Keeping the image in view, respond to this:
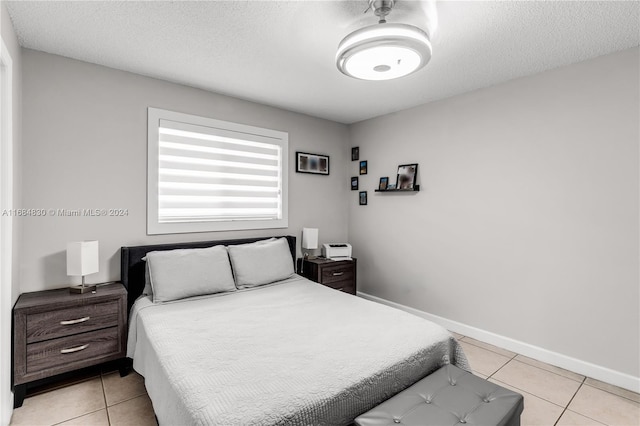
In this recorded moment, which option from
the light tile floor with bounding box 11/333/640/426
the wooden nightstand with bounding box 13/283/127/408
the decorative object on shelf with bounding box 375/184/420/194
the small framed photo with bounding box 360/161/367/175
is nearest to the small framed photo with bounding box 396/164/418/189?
the decorative object on shelf with bounding box 375/184/420/194

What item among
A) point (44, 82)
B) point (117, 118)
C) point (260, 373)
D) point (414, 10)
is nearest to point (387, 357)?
point (260, 373)

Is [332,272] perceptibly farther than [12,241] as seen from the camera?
Yes

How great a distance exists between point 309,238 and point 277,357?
7.55 feet

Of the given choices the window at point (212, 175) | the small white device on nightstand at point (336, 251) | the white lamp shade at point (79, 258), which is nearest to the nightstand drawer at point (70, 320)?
the white lamp shade at point (79, 258)

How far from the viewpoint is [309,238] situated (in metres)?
3.97

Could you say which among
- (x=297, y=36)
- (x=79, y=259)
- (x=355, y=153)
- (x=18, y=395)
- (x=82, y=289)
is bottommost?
(x=18, y=395)

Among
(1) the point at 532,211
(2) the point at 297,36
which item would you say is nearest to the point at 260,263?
(2) the point at 297,36

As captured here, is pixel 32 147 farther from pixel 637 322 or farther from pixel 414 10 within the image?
pixel 637 322

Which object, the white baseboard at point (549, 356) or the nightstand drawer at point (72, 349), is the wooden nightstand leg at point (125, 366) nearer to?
the nightstand drawer at point (72, 349)

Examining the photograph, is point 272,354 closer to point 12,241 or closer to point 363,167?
point 12,241

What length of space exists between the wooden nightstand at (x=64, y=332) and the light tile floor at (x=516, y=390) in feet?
0.59

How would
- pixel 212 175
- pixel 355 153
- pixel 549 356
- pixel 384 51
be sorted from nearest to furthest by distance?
pixel 384 51, pixel 549 356, pixel 212 175, pixel 355 153

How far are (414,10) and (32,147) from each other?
2.89 metres

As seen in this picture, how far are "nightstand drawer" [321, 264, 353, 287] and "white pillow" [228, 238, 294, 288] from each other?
52 centimetres
